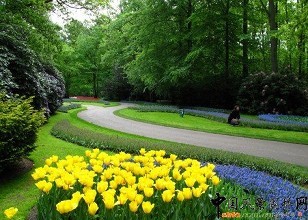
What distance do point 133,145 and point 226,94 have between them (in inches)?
920

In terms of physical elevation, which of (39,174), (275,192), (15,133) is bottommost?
(275,192)

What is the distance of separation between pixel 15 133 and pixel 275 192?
603 centimetres

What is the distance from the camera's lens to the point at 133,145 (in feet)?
40.6

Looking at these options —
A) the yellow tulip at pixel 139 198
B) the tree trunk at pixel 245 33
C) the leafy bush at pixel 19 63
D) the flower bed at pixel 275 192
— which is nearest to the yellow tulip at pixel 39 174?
the yellow tulip at pixel 139 198

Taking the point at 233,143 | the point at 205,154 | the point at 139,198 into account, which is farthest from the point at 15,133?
the point at 233,143

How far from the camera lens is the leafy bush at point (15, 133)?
777cm

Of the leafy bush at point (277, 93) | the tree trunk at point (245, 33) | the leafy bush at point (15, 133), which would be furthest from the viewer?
the tree trunk at point (245, 33)

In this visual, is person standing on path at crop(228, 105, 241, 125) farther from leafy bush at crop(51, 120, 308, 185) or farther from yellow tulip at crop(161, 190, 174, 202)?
yellow tulip at crop(161, 190, 174, 202)

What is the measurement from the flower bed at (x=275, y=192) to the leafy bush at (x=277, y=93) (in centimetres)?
2331

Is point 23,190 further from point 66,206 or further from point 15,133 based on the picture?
point 66,206

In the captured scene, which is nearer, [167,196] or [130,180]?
[167,196]

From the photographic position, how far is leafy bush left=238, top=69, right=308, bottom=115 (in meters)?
29.0

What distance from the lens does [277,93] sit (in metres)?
29.5

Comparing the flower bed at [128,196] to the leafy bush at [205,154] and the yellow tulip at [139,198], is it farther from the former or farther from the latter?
the leafy bush at [205,154]
